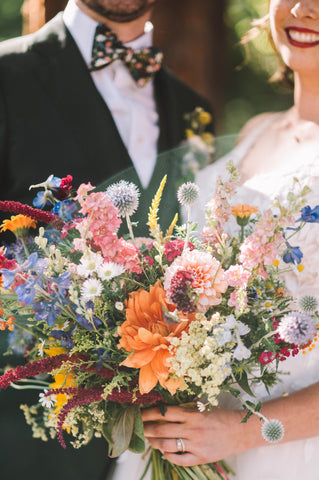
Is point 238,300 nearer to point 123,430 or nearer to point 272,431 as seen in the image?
point 272,431

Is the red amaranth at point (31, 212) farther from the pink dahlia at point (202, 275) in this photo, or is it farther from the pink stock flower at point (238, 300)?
the pink stock flower at point (238, 300)

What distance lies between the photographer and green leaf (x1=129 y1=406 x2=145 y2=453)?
1395mm

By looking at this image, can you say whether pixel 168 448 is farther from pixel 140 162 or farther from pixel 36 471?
pixel 140 162

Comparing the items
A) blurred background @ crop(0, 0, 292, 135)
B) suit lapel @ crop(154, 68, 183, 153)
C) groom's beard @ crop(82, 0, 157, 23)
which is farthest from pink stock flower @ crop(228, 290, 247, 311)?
blurred background @ crop(0, 0, 292, 135)

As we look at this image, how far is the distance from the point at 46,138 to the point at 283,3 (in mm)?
904

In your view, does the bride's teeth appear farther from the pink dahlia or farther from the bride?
the pink dahlia

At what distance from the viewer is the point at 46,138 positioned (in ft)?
6.44

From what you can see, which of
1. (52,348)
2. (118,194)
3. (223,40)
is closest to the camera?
(118,194)

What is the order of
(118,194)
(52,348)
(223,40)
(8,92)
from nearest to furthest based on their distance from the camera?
(118,194), (52,348), (8,92), (223,40)

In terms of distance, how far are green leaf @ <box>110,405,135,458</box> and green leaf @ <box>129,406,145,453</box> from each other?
12 mm

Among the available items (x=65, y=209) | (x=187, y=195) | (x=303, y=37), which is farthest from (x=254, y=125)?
(x=65, y=209)

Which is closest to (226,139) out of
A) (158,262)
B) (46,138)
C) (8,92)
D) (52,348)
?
(46,138)

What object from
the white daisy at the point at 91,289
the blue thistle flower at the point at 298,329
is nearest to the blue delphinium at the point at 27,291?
the white daisy at the point at 91,289

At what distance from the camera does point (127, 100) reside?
7.16ft
